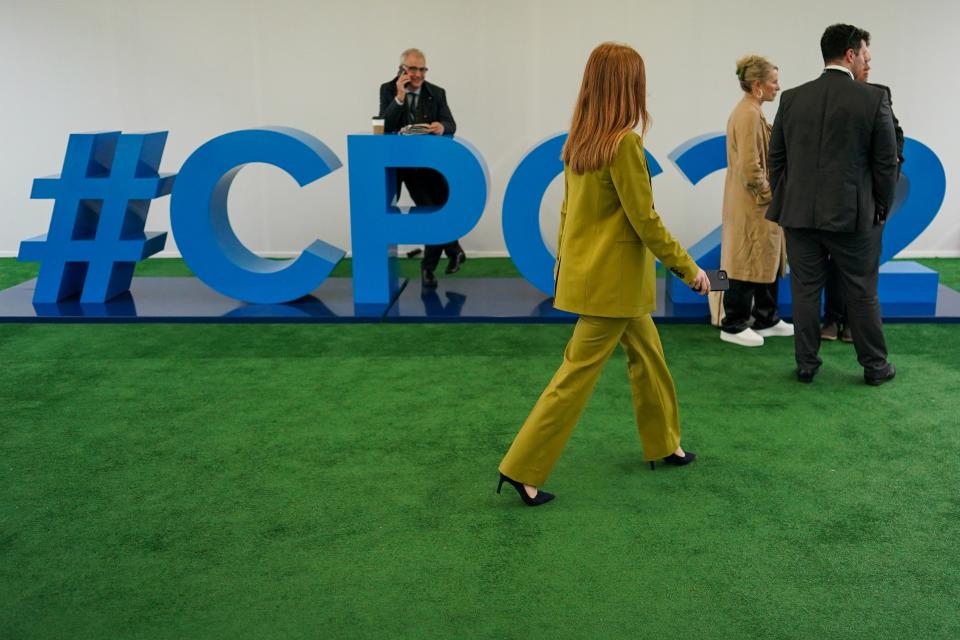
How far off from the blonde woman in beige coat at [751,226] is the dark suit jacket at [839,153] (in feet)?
1.94

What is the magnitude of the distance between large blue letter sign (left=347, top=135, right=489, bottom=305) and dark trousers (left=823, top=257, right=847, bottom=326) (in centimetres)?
216

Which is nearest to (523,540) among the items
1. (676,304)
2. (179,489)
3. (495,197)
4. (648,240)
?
(648,240)

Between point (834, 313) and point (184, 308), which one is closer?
point (834, 313)

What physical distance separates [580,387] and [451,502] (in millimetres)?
668

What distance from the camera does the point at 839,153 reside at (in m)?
4.50

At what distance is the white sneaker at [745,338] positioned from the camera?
18.2 feet

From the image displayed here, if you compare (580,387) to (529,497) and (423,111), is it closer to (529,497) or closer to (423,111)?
(529,497)

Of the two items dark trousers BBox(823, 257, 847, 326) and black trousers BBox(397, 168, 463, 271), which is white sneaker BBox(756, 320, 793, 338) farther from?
black trousers BBox(397, 168, 463, 271)

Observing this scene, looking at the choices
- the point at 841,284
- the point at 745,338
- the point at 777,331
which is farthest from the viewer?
the point at 777,331

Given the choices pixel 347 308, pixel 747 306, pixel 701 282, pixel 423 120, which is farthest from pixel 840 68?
pixel 347 308

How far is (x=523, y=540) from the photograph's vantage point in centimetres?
332

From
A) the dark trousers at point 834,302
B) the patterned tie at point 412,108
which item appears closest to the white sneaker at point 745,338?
the dark trousers at point 834,302

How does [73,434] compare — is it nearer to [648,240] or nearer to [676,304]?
[648,240]

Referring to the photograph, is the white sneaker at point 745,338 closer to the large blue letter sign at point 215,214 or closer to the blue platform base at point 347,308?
the blue platform base at point 347,308
